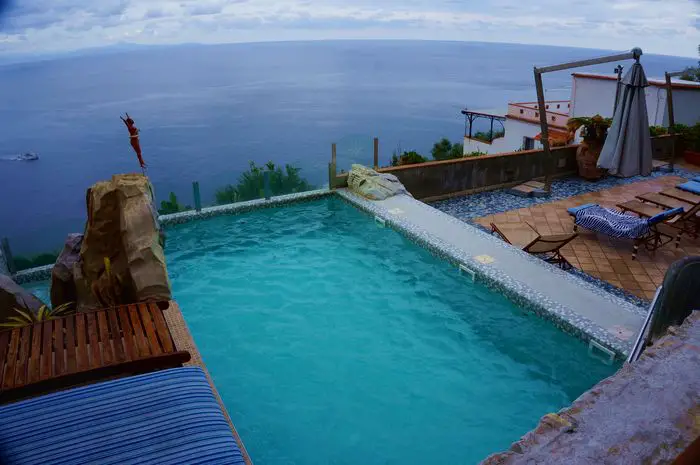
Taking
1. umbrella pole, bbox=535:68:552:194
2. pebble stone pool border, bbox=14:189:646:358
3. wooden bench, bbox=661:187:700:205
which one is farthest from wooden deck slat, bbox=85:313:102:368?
wooden bench, bbox=661:187:700:205

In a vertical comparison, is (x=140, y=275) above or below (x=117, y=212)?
below

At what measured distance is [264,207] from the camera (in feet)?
32.3

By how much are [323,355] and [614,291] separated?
3911mm

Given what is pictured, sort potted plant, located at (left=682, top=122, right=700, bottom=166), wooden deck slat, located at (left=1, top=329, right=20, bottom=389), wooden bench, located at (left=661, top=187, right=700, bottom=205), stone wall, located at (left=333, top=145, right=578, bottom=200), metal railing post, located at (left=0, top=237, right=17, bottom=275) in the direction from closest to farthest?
wooden deck slat, located at (left=1, top=329, right=20, bottom=389) < metal railing post, located at (left=0, top=237, right=17, bottom=275) < wooden bench, located at (left=661, top=187, right=700, bottom=205) < stone wall, located at (left=333, top=145, right=578, bottom=200) < potted plant, located at (left=682, top=122, right=700, bottom=166)

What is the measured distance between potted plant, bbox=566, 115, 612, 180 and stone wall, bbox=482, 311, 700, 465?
32.3 ft

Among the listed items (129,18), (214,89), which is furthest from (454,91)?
(129,18)

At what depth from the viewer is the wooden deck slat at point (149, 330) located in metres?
3.33

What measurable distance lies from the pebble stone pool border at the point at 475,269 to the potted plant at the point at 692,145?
8.56 metres

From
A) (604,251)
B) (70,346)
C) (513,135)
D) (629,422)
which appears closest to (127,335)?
(70,346)

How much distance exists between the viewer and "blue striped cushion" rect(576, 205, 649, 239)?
7.16 meters

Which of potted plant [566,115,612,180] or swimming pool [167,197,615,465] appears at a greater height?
potted plant [566,115,612,180]

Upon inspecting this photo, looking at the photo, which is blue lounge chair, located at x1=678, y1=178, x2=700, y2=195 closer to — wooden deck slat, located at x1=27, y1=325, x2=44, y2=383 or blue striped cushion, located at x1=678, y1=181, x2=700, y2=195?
blue striped cushion, located at x1=678, y1=181, x2=700, y2=195

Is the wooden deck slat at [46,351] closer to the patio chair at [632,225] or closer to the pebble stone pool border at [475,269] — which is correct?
the pebble stone pool border at [475,269]

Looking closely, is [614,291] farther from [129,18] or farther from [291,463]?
[129,18]
